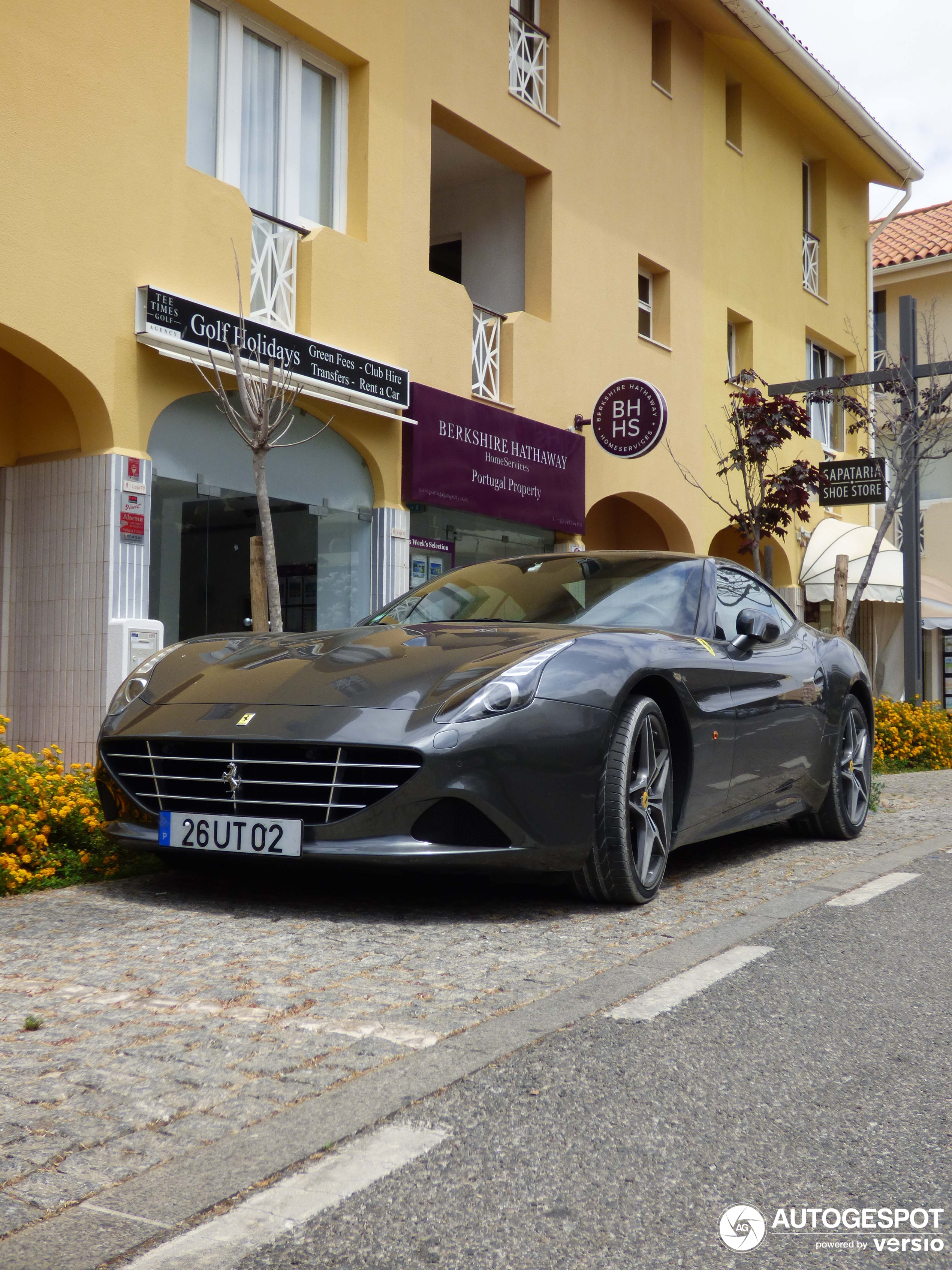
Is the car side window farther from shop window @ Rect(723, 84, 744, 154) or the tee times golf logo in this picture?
shop window @ Rect(723, 84, 744, 154)

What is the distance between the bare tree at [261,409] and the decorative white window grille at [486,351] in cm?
317

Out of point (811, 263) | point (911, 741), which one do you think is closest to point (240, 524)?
point (911, 741)

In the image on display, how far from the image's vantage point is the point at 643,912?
4816 mm

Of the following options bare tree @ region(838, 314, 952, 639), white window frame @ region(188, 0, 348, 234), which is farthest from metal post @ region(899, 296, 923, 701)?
white window frame @ region(188, 0, 348, 234)

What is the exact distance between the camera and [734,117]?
19.4 metres

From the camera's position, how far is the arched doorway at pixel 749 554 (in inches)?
802

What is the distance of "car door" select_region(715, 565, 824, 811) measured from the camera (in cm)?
571

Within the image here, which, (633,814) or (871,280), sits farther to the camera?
(871,280)

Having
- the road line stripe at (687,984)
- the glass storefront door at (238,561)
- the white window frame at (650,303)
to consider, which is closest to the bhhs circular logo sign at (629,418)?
the white window frame at (650,303)

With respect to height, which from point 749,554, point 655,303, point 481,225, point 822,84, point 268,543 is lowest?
point 268,543

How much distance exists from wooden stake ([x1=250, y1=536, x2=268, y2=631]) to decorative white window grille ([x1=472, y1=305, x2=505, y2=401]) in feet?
16.4

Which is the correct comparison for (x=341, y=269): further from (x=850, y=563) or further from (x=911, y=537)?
(x=850, y=563)

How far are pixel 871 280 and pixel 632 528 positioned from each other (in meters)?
8.29

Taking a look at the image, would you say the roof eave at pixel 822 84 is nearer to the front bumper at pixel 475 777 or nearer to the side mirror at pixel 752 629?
the side mirror at pixel 752 629
